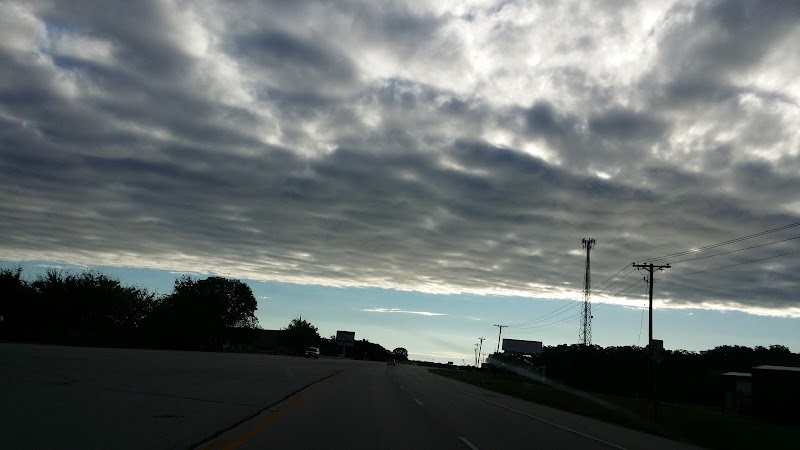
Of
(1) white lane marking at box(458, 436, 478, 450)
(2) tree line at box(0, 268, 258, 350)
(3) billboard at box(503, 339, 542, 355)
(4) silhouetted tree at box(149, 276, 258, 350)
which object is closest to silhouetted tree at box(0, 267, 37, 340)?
(2) tree line at box(0, 268, 258, 350)

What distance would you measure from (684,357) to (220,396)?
322 feet

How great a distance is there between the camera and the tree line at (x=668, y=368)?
3073 inches

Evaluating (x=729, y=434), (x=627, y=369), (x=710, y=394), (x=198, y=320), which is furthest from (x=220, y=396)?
(x=198, y=320)

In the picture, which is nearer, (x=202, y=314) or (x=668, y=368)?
(x=668, y=368)

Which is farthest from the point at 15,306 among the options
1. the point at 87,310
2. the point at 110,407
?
the point at 110,407

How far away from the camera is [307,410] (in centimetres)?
1803

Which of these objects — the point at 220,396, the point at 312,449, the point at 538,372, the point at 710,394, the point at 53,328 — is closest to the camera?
the point at 312,449

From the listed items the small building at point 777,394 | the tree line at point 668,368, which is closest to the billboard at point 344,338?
the tree line at point 668,368

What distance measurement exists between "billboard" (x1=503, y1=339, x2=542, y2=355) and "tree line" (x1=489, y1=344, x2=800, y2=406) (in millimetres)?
39466

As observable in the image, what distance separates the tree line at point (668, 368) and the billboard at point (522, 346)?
39466 mm

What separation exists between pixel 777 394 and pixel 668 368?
5096 centimetres

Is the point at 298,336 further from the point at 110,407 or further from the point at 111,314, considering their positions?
the point at 110,407

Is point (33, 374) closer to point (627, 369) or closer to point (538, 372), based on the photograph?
point (627, 369)

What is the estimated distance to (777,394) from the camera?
39250 millimetres
